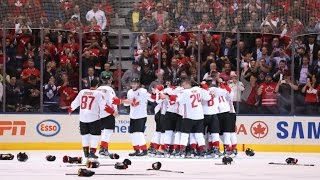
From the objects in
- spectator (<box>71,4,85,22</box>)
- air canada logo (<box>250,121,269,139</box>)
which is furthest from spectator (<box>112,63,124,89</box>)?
air canada logo (<box>250,121,269,139</box>)

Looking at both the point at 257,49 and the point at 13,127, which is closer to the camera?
the point at 13,127

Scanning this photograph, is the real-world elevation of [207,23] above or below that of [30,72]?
above

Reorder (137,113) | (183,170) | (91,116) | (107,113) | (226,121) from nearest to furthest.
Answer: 1. (183,170)
2. (91,116)
3. (107,113)
4. (137,113)
5. (226,121)

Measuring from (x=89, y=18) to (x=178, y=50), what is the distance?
199 cm

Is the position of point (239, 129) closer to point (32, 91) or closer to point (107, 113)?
point (107, 113)

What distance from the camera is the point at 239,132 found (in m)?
18.7

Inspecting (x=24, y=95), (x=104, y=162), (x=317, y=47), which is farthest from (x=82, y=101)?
(x=317, y=47)

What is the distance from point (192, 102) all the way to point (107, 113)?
4.95 feet

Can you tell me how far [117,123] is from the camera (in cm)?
1900

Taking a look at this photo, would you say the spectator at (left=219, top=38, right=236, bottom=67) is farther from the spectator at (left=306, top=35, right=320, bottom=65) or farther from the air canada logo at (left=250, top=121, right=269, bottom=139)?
the spectator at (left=306, top=35, right=320, bottom=65)

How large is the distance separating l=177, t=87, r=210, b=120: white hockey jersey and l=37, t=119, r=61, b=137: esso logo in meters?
3.89

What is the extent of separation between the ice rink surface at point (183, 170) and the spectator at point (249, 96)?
2.45 meters

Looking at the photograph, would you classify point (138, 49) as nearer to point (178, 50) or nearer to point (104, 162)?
point (178, 50)

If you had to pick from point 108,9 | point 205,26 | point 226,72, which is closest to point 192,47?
point 205,26
